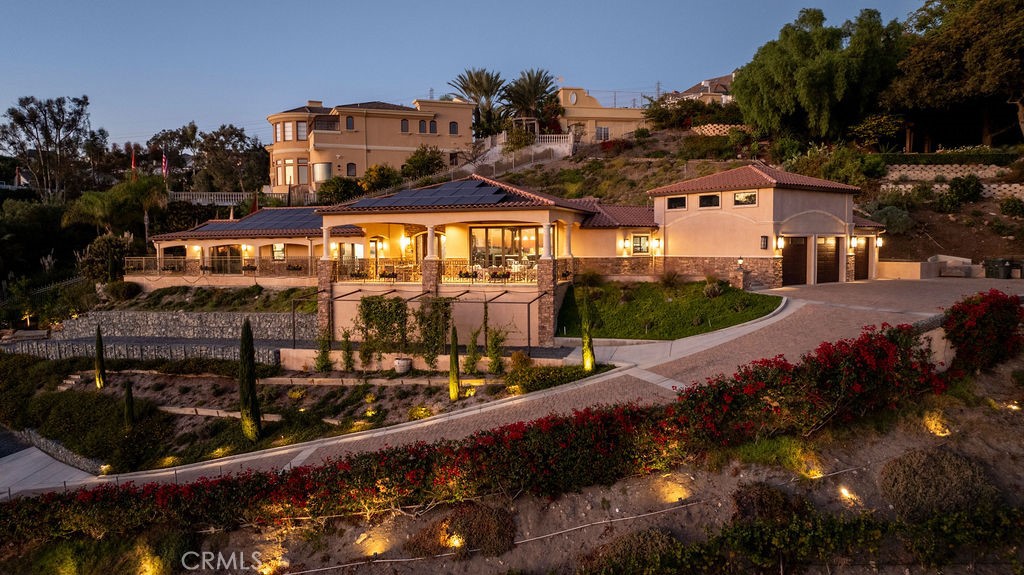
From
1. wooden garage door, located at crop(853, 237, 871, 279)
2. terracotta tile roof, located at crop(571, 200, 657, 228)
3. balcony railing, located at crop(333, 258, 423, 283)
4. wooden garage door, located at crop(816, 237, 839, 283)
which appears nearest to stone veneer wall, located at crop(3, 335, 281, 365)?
balcony railing, located at crop(333, 258, 423, 283)

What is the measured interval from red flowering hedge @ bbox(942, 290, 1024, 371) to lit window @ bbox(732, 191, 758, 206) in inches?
486

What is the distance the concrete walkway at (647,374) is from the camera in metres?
13.9

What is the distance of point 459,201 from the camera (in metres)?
21.4

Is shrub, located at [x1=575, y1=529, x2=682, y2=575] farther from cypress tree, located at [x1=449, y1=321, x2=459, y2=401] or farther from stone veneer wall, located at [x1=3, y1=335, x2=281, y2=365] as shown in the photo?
stone veneer wall, located at [x1=3, y1=335, x2=281, y2=365]

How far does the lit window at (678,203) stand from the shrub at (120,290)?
29.5 meters

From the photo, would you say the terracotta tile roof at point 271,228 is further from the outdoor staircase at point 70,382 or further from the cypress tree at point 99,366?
the outdoor staircase at point 70,382

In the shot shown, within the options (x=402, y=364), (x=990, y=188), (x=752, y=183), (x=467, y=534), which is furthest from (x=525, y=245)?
(x=990, y=188)

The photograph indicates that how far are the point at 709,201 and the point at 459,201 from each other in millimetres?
12429

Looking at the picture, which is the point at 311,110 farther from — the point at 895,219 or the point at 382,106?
the point at 895,219

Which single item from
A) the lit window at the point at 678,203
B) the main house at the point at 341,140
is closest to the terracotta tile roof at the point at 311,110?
the main house at the point at 341,140

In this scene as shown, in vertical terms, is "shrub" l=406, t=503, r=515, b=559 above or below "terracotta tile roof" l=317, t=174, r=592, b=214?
below

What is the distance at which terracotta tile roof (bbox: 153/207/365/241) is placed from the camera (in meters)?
29.5

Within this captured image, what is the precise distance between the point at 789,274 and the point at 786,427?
16.9 m

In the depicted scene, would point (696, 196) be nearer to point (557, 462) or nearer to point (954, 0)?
point (557, 462)
